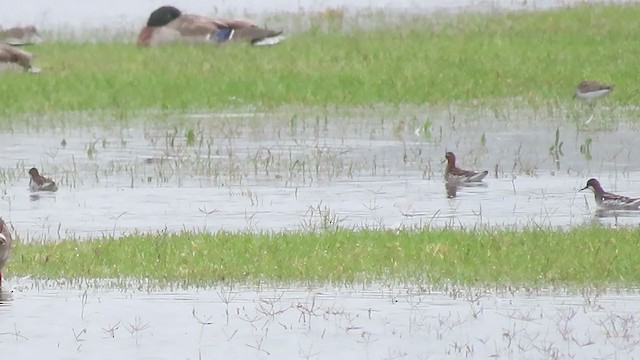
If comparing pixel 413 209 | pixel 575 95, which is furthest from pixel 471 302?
pixel 575 95

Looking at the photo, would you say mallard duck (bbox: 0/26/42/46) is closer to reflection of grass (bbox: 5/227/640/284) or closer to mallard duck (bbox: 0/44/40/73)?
mallard duck (bbox: 0/44/40/73)

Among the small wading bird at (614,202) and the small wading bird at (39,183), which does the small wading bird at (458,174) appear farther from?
the small wading bird at (39,183)

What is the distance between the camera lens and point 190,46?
30.1 meters

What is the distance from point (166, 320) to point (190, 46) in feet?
63.3

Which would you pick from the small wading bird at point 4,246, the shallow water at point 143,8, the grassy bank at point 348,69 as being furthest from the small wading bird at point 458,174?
the shallow water at point 143,8

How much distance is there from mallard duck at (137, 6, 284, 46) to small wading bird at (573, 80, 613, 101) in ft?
24.9

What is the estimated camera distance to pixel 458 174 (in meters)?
18.2

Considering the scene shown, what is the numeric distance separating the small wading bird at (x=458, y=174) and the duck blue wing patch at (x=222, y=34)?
11912mm

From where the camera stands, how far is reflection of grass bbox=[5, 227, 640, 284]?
12398mm

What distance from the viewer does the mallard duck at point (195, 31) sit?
30188mm

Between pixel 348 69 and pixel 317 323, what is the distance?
1575 cm

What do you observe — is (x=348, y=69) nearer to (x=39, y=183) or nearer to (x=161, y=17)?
(x=161, y=17)

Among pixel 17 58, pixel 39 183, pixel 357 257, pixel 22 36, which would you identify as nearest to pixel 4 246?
pixel 357 257

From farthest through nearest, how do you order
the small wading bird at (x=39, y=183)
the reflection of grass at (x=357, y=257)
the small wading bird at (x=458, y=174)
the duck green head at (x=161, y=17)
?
the duck green head at (x=161, y=17) < the small wading bird at (x=458, y=174) < the small wading bird at (x=39, y=183) < the reflection of grass at (x=357, y=257)
